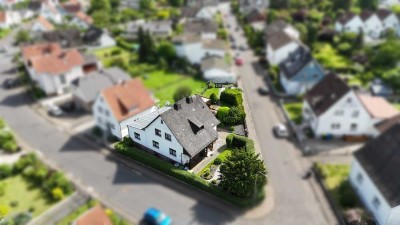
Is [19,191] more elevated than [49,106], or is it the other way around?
[49,106]

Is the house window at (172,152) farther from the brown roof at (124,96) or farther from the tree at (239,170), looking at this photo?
the brown roof at (124,96)

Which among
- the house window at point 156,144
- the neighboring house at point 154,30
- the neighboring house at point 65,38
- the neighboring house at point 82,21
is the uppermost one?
the neighboring house at point 82,21

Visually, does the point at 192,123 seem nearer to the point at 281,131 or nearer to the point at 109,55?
the point at 281,131

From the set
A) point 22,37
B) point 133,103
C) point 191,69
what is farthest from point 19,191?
point 22,37

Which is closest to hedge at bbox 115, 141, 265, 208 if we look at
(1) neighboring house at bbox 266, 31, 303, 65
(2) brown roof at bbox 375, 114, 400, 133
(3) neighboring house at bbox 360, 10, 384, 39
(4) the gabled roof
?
(4) the gabled roof

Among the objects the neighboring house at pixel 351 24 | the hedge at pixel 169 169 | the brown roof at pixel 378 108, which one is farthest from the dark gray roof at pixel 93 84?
the neighboring house at pixel 351 24

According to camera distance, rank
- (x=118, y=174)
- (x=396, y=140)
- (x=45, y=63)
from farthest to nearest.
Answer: (x=45, y=63)
(x=118, y=174)
(x=396, y=140)

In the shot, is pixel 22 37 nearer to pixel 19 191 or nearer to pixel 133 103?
pixel 19 191
